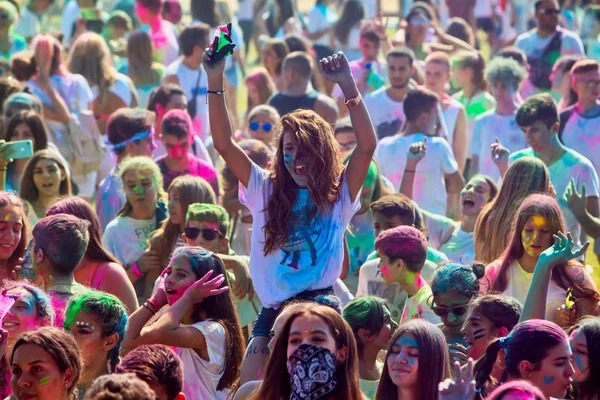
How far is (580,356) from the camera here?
548 centimetres

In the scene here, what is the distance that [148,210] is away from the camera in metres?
8.36

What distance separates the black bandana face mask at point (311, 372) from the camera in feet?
15.7

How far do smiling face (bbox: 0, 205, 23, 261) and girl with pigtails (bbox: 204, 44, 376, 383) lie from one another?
4.92ft

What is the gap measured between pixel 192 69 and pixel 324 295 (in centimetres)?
734

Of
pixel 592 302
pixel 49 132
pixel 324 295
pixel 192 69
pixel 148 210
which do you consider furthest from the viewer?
→ pixel 192 69

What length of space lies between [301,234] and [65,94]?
244 inches

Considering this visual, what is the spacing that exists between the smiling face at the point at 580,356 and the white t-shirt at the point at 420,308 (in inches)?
49.0

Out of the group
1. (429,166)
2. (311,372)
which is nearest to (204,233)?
(311,372)

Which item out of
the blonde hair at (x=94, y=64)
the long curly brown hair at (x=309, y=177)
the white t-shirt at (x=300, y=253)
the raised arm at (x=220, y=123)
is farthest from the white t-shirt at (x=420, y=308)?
the blonde hair at (x=94, y=64)

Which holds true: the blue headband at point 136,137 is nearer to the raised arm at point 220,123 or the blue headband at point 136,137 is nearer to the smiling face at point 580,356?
the raised arm at point 220,123

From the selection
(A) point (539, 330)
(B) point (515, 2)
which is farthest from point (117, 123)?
(B) point (515, 2)

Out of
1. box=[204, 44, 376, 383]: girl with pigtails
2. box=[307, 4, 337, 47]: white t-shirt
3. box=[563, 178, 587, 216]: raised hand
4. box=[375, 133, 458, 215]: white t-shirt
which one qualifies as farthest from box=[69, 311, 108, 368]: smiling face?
box=[307, 4, 337, 47]: white t-shirt

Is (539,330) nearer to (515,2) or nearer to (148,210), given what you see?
(148,210)

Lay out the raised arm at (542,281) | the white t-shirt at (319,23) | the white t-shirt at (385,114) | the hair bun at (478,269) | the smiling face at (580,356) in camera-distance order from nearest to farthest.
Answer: the smiling face at (580,356)
the raised arm at (542,281)
the hair bun at (478,269)
the white t-shirt at (385,114)
the white t-shirt at (319,23)
